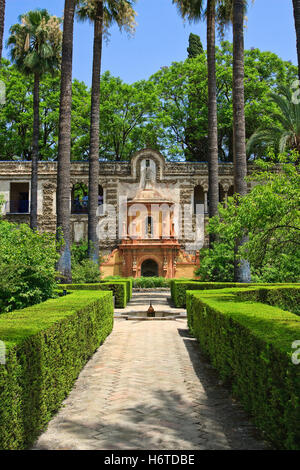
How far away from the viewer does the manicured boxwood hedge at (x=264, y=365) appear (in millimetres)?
3658

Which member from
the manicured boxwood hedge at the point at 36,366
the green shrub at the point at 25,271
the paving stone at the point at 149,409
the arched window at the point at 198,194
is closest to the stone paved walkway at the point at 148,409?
the paving stone at the point at 149,409

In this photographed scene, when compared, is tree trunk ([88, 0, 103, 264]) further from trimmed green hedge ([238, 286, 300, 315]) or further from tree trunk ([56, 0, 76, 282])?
trimmed green hedge ([238, 286, 300, 315])

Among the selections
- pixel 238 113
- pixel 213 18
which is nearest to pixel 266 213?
pixel 238 113

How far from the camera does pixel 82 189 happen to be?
3609 centimetres

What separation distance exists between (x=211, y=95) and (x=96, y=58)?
21.4 feet

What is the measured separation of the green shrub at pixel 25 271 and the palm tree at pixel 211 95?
9.67 meters

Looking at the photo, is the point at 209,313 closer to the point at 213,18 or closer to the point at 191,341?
the point at 191,341

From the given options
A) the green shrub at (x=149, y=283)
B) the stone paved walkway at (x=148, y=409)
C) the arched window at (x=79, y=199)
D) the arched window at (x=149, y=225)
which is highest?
the arched window at (x=79, y=199)

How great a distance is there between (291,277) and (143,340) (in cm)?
686

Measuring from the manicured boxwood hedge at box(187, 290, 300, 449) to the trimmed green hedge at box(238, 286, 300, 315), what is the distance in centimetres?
471

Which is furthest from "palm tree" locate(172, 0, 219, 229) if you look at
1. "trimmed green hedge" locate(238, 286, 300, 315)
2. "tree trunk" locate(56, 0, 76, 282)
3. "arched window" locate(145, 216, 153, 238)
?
"arched window" locate(145, 216, 153, 238)

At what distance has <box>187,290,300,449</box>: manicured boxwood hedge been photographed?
12.0 feet

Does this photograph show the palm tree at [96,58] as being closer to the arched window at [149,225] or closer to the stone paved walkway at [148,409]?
the arched window at [149,225]

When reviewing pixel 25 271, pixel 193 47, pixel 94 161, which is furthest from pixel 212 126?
pixel 193 47
